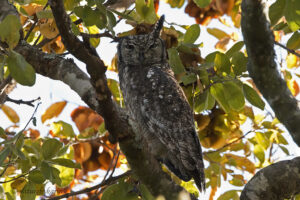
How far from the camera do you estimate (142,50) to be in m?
3.09

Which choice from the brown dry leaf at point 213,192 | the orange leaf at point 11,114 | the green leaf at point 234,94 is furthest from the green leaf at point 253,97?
the orange leaf at point 11,114

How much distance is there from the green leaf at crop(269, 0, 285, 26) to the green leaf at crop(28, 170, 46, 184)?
1.19 metres

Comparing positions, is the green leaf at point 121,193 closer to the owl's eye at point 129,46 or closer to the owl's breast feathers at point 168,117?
the owl's breast feathers at point 168,117

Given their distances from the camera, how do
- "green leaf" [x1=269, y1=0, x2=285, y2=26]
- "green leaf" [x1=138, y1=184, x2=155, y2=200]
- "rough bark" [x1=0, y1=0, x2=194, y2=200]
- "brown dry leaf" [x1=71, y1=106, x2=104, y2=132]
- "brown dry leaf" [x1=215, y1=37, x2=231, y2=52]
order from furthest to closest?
1. "brown dry leaf" [x1=215, y1=37, x2=231, y2=52]
2. "brown dry leaf" [x1=71, y1=106, x2=104, y2=132]
3. "green leaf" [x1=138, y1=184, x2=155, y2=200]
4. "green leaf" [x1=269, y1=0, x2=285, y2=26]
5. "rough bark" [x1=0, y1=0, x2=194, y2=200]

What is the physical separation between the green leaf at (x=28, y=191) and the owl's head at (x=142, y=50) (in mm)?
1551

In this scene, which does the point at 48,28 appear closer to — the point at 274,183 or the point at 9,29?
the point at 9,29

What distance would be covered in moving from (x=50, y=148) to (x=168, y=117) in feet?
3.67

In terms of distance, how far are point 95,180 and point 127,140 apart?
1.96m

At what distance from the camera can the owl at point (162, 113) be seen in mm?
2473

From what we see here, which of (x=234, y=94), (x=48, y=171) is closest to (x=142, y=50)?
(x=234, y=94)

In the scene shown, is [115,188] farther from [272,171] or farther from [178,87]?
[178,87]

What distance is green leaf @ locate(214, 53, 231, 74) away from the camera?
6.02 ft

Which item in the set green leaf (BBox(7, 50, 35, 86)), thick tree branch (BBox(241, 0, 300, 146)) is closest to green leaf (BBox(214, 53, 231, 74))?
thick tree branch (BBox(241, 0, 300, 146))

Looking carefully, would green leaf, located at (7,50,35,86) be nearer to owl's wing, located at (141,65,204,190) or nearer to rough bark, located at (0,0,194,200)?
rough bark, located at (0,0,194,200)
